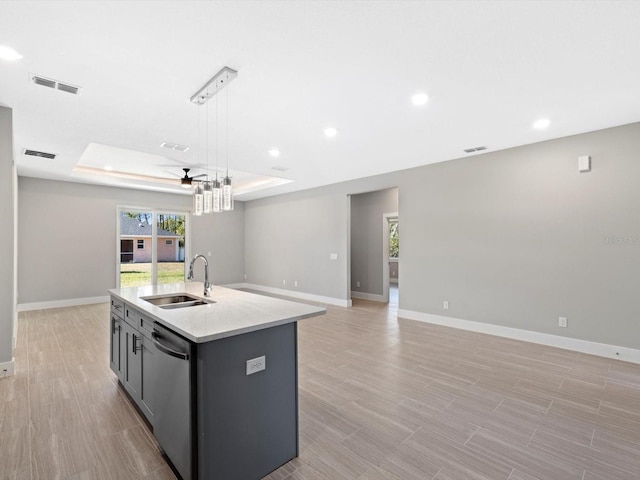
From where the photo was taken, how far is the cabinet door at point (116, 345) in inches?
113

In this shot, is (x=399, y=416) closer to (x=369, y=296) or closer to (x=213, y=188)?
(x=213, y=188)

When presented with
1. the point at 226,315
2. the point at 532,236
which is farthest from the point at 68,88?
the point at 532,236

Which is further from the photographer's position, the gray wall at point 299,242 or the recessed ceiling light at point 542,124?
the gray wall at point 299,242

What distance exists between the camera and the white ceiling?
190cm

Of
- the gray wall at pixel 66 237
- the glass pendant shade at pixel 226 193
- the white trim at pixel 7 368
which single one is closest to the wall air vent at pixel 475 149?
the glass pendant shade at pixel 226 193

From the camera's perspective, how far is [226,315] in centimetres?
202

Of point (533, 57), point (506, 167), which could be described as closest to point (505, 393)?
point (533, 57)

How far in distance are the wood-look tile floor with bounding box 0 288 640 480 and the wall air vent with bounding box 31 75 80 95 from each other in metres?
2.77

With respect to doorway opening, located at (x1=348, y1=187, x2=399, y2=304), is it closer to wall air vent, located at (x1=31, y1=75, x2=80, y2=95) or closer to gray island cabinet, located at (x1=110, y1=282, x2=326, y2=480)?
gray island cabinet, located at (x1=110, y1=282, x2=326, y2=480)

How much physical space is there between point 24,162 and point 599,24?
7497mm

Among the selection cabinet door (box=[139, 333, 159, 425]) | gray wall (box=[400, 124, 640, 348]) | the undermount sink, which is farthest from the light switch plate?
cabinet door (box=[139, 333, 159, 425])

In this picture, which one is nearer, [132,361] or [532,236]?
[132,361]

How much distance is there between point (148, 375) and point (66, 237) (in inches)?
250

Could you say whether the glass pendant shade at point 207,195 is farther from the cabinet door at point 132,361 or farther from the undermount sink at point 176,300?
the cabinet door at point 132,361
